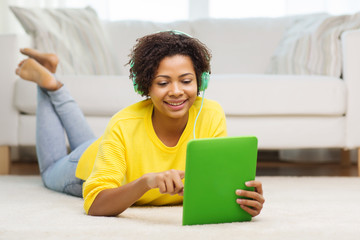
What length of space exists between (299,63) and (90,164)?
1490 mm

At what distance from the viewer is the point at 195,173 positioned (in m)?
1.20

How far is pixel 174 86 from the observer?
1.38m

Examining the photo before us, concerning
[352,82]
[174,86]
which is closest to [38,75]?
[174,86]

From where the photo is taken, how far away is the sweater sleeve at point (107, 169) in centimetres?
138

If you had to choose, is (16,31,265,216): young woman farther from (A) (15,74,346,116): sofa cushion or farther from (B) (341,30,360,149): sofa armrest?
(B) (341,30,360,149): sofa armrest

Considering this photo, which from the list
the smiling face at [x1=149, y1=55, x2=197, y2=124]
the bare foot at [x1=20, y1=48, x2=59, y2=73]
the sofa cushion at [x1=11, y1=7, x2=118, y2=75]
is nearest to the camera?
the smiling face at [x1=149, y1=55, x2=197, y2=124]

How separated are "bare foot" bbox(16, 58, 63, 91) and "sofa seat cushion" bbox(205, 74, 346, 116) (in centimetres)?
68

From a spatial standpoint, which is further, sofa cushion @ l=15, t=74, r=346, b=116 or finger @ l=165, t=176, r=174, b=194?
sofa cushion @ l=15, t=74, r=346, b=116

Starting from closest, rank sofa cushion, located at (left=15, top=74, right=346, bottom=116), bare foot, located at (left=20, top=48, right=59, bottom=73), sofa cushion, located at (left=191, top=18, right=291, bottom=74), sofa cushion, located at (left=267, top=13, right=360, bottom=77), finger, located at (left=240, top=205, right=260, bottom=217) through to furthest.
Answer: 1. finger, located at (left=240, top=205, right=260, bottom=217)
2. bare foot, located at (left=20, top=48, right=59, bottom=73)
3. sofa cushion, located at (left=15, top=74, right=346, bottom=116)
4. sofa cushion, located at (left=267, top=13, right=360, bottom=77)
5. sofa cushion, located at (left=191, top=18, right=291, bottom=74)

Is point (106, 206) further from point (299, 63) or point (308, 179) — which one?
point (299, 63)

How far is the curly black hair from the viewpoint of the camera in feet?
4.60

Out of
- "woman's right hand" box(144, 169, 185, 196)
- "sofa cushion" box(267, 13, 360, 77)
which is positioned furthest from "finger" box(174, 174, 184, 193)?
"sofa cushion" box(267, 13, 360, 77)

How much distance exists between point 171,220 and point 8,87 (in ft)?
4.57

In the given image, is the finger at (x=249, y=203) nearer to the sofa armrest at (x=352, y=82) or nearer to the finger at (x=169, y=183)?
the finger at (x=169, y=183)
